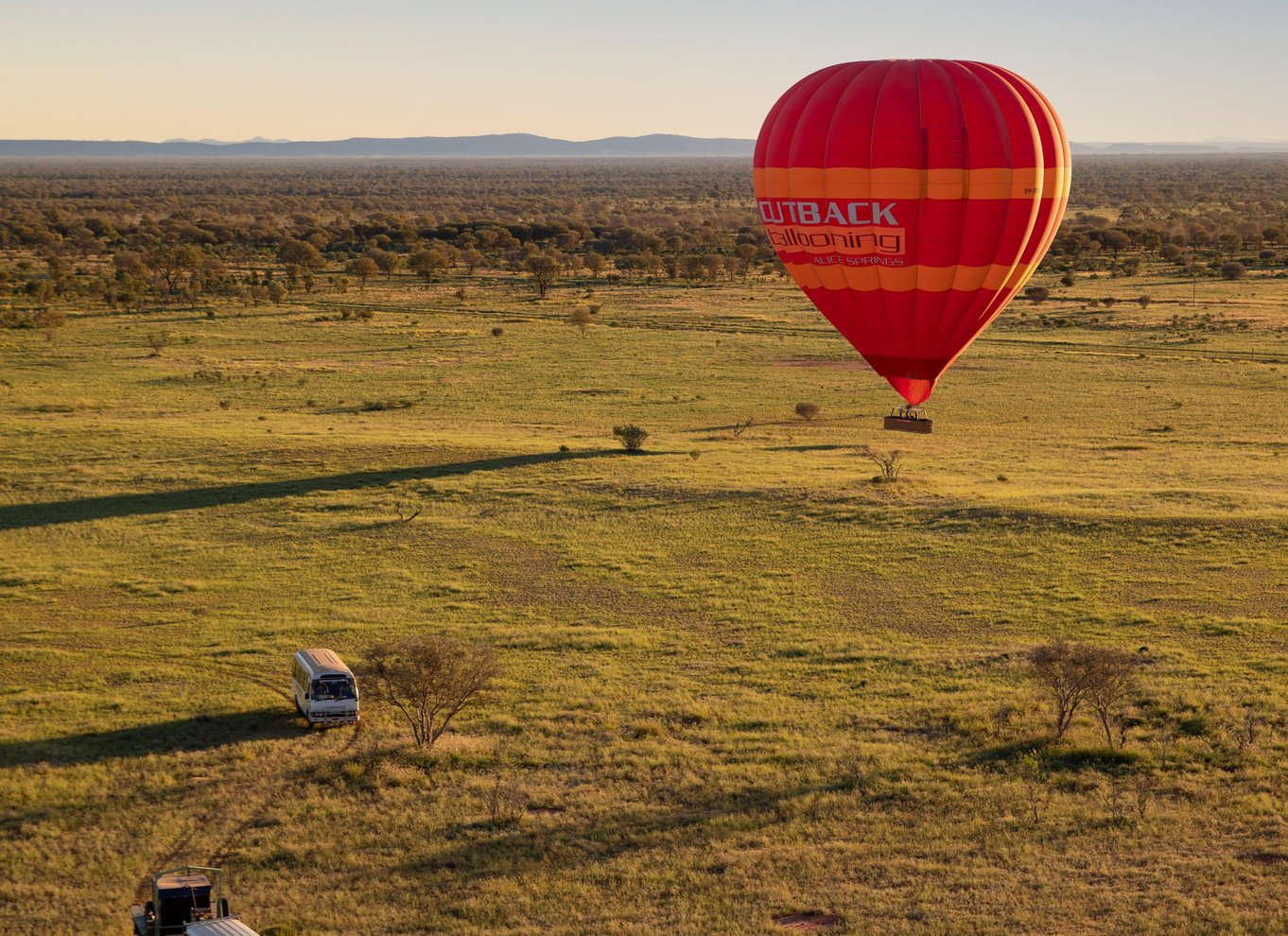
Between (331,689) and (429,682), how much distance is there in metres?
1.81

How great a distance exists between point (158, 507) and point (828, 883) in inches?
1149

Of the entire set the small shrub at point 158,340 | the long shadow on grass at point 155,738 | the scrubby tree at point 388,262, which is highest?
the scrubby tree at point 388,262

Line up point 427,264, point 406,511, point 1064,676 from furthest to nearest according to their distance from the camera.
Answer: point 427,264, point 406,511, point 1064,676

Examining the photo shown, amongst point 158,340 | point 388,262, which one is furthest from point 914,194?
point 388,262

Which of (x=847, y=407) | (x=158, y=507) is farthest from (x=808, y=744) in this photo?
(x=847, y=407)

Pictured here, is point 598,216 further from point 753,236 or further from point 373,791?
point 373,791

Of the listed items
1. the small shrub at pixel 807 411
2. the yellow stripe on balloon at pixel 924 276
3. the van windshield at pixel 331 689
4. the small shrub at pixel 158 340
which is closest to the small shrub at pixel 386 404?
the small shrub at pixel 807 411

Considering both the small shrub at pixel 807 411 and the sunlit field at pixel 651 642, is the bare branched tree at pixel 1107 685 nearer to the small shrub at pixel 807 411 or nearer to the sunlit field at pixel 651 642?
the sunlit field at pixel 651 642

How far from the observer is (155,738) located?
25641 millimetres

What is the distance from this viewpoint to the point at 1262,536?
130 ft

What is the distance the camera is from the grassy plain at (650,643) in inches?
809

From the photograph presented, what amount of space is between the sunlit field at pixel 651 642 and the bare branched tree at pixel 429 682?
0.64 m

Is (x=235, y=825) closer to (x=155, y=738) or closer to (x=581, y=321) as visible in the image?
(x=155, y=738)

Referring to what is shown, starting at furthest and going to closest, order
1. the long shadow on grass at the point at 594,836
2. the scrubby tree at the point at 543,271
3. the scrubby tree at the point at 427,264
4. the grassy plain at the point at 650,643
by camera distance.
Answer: the scrubby tree at the point at 427,264 < the scrubby tree at the point at 543,271 < the long shadow on grass at the point at 594,836 < the grassy plain at the point at 650,643
